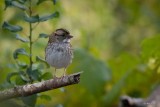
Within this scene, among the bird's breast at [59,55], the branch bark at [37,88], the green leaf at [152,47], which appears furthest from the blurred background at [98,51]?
the branch bark at [37,88]

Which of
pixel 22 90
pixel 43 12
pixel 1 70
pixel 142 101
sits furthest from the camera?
pixel 43 12

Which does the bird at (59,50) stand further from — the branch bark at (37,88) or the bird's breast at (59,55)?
the branch bark at (37,88)

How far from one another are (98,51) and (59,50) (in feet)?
9.07

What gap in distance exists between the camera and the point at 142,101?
225 inches

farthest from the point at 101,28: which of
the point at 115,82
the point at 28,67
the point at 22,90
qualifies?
the point at 22,90

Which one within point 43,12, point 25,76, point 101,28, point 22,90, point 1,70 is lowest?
point 22,90

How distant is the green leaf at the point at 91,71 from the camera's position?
6852 millimetres

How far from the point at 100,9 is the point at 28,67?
461cm

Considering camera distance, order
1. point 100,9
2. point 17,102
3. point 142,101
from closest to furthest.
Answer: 1. point 17,102
2. point 142,101
3. point 100,9

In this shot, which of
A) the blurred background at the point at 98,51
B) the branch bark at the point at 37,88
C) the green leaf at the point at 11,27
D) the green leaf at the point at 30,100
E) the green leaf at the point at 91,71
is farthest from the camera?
the green leaf at the point at 91,71

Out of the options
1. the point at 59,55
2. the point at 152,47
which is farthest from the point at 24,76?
the point at 152,47

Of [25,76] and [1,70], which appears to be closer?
[25,76]

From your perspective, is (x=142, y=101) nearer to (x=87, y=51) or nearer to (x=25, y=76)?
(x=25, y=76)

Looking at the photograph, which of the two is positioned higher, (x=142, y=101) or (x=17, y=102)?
(x=142, y=101)
